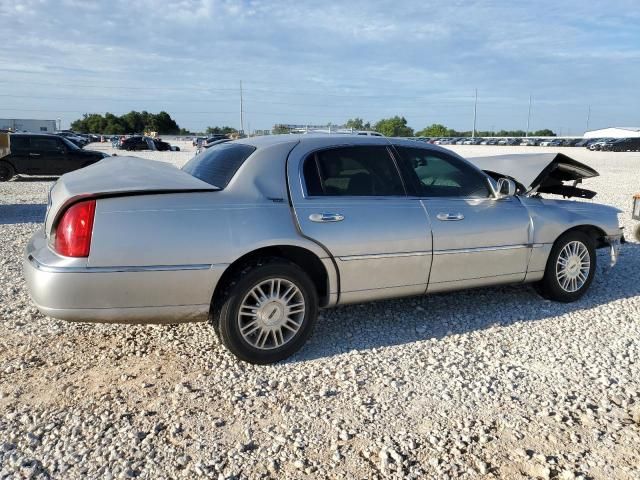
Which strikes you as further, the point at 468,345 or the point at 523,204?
the point at 523,204

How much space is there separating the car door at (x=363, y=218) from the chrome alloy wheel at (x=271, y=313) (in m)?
0.39

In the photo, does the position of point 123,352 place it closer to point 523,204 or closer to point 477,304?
point 477,304

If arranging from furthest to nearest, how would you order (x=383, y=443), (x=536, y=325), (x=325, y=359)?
(x=536, y=325) → (x=325, y=359) → (x=383, y=443)

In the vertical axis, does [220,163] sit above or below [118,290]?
above

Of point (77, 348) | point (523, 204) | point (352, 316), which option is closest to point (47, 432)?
point (77, 348)

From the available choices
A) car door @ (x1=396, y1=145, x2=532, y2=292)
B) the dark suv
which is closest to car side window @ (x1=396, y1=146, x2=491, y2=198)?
car door @ (x1=396, y1=145, x2=532, y2=292)

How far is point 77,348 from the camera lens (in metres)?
4.24

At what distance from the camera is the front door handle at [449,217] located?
15.1 feet

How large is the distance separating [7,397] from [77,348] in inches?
31.0

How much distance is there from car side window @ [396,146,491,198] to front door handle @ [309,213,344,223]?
859 mm

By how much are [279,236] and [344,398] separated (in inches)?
45.3

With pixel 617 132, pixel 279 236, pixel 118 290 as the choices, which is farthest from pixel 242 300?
pixel 617 132

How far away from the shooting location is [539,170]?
568 cm

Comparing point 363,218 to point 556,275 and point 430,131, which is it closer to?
point 556,275
